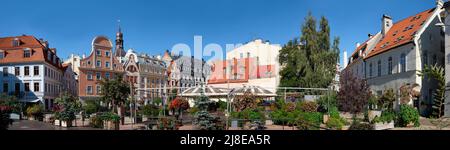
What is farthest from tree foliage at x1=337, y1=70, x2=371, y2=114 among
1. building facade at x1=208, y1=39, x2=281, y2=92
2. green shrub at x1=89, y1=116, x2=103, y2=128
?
building facade at x1=208, y1=39, x2=281, y2=92

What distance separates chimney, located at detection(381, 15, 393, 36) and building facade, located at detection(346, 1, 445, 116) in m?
Result: 1.79

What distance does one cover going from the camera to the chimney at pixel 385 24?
38.2 m

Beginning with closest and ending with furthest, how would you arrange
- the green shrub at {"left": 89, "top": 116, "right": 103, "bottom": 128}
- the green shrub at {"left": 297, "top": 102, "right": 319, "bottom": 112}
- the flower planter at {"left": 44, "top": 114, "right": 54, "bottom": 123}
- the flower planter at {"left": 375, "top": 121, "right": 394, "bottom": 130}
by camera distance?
the flower planter at {"left": 375, "top": 121, "right": 394, "bottom": 130} → the green shrub at {"left": 89, "top": 116, "right": 103, "bottom": 128} → the flower planter at {"left": 44, "top": 114, "right": 54, "bottom": 123} → the green shrub at {"left": 297, "top": 102, "right": 319, "bottom": 112}

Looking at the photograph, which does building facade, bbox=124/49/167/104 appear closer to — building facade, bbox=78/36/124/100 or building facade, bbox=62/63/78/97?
building facade, bbox=78/36/124/100

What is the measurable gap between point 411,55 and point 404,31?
5.34 m

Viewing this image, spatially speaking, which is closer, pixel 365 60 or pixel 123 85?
pixel 123 85

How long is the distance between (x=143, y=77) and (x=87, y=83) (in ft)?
43.2

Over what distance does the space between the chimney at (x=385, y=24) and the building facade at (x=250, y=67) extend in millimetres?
21621

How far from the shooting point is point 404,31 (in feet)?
104

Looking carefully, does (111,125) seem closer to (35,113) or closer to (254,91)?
(35,113)

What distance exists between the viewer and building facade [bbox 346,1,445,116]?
26.8m
